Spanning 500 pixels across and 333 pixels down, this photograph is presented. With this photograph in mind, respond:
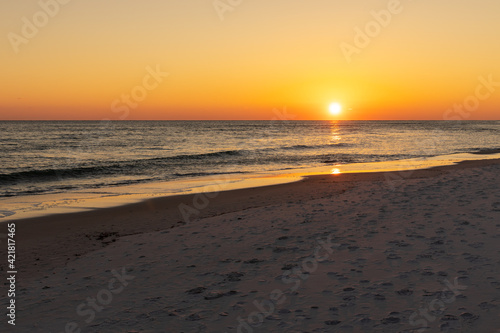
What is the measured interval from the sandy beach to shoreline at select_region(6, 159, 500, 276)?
76 mm

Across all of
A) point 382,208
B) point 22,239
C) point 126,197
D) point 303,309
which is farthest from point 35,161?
point 303,309

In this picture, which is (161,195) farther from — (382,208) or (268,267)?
(268,267)

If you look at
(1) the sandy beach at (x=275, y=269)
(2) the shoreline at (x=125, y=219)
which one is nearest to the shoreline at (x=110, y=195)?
(2) the shoreline at (x=125, y=219)

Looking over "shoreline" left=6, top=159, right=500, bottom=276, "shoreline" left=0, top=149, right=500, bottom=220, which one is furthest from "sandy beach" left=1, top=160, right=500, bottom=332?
"shoreline" left=0, top=149, right=500, bottom=220

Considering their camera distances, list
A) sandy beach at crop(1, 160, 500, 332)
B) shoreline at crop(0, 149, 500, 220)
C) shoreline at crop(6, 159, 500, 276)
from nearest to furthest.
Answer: sandy beach at crop(1, 160, 500, 332), shoreline at crop(6, 159, 500, 276), shoreline at crop(0, 149, 500, 220)

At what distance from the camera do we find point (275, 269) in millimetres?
7148

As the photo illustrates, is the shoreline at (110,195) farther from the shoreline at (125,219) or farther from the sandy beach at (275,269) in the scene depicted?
the sandy beach at (275,269)

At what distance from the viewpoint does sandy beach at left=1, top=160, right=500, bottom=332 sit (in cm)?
534

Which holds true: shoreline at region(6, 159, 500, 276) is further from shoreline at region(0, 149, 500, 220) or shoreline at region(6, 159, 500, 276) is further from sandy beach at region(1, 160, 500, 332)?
shoreline at region(0, 149, 500, 220)

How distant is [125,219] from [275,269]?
7.24 metres

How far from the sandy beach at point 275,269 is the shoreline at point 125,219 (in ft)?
0.25

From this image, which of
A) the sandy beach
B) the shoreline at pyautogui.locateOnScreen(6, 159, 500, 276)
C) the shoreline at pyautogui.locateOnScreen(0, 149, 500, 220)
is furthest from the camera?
the shoreline at pyautogui.locateOnScreen(0, 149, 500, 220)

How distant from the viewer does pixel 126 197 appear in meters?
17.1

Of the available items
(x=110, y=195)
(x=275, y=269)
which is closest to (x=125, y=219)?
(x=110, y=195)
